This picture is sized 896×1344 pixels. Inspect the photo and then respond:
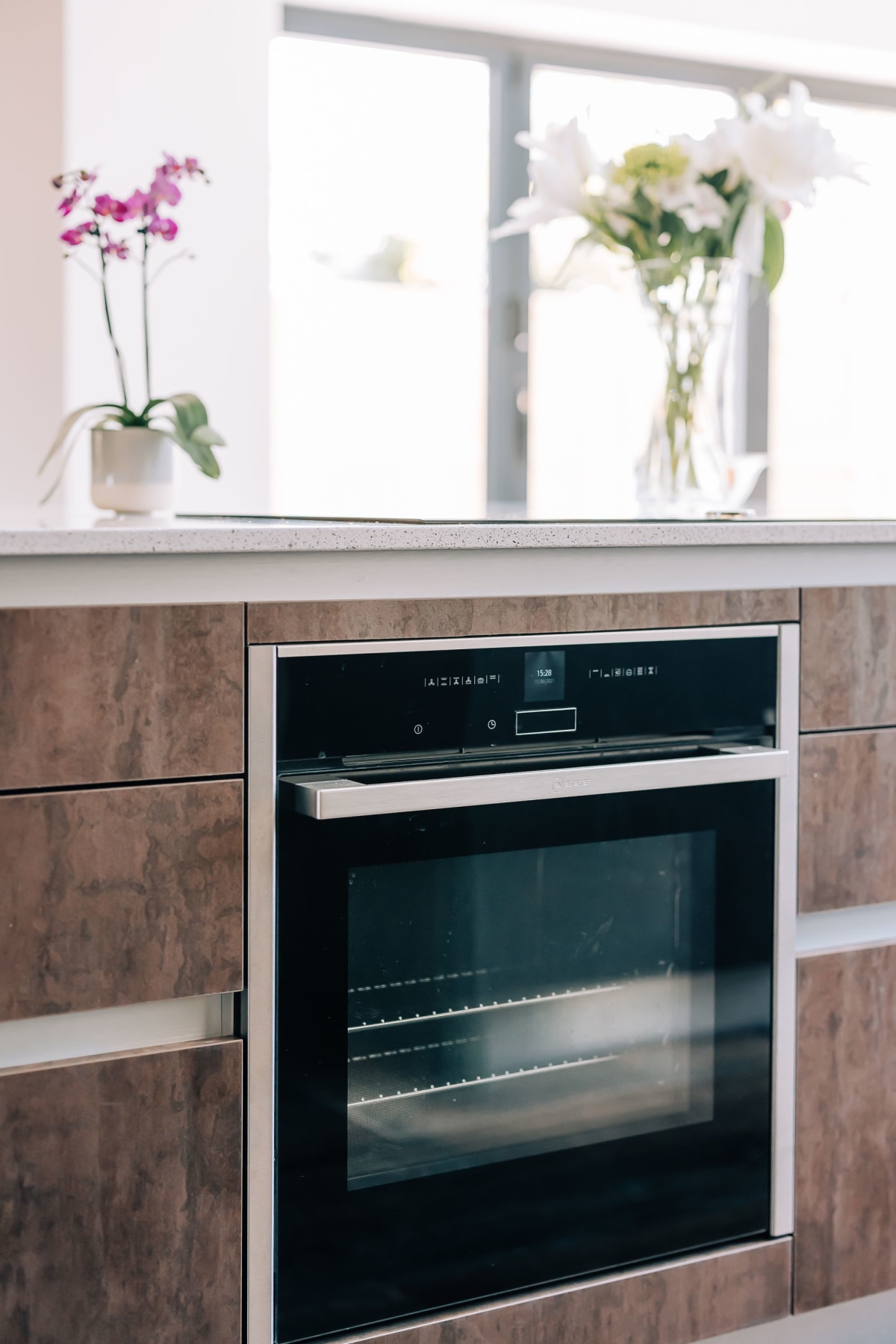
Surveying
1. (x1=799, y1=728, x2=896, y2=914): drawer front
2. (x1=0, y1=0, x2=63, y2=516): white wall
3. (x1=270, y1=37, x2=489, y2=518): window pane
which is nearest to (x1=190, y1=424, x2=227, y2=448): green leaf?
(x1=799, y1=728, x2=896, y2=914): drawer front

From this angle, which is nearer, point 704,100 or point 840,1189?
point 840,1189

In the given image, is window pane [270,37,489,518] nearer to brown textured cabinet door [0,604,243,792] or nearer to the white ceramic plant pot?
the white ceramic plant pot

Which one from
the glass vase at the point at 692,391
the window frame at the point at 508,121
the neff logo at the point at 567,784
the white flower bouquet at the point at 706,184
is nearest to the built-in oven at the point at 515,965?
the neff logo at the point at 567,784

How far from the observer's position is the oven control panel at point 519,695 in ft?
4.08

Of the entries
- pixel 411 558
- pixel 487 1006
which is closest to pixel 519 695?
pixel 411 558

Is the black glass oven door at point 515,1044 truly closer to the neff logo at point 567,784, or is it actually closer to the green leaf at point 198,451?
the neff logo at point 567,784

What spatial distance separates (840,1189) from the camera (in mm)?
1517

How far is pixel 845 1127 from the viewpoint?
1515 millimetres

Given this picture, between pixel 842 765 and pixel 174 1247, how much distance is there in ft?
2.78

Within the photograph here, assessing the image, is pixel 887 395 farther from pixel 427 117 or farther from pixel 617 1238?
pixel 617 1238

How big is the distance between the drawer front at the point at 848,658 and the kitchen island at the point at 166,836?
12 cm

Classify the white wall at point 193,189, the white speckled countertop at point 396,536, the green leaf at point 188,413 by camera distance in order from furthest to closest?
the white wall at point 193,189
the green leaf at point 188,413
the white speckled countertop at point 396,536

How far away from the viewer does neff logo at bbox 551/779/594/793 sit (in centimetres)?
132

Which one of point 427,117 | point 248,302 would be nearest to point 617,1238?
point 248,302
